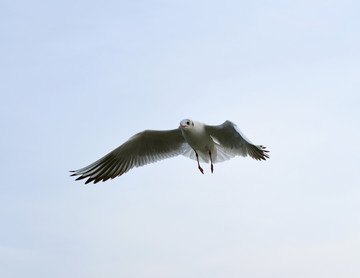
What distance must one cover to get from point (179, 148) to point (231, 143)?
1.26 metres

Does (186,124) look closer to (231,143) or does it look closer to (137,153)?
(231,143)

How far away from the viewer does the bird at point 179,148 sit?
8242mm

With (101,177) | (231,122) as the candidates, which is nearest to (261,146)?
(231,122)

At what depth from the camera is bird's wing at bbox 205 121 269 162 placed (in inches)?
314

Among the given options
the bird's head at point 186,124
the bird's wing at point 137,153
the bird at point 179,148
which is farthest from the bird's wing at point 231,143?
the bird's wing at point 137,153

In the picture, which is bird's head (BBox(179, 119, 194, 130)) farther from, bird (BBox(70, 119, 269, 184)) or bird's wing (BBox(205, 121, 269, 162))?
bird's wing (BBox(205, 121, 269, 162))

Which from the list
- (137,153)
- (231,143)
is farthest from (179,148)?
(231,143)

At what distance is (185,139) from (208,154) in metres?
0.67

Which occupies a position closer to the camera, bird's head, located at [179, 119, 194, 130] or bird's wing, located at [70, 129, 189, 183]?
bird's head, located at [179, 119, 194, 130]

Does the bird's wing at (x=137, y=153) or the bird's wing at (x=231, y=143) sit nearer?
the bird's wing at (x=231, y=143)

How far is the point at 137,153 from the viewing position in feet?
30.4

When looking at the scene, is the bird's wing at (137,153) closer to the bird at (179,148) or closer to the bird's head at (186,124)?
the bird at (179,148)

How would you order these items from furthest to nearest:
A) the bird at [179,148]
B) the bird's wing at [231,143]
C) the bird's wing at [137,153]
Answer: the bird's wing at [137,153]
the bird at [179,148]
the bird's wing at [231,143]

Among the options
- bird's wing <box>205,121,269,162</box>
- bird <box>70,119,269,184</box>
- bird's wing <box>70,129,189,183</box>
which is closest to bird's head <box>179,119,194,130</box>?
bird <box>70,119,269,184</box>
